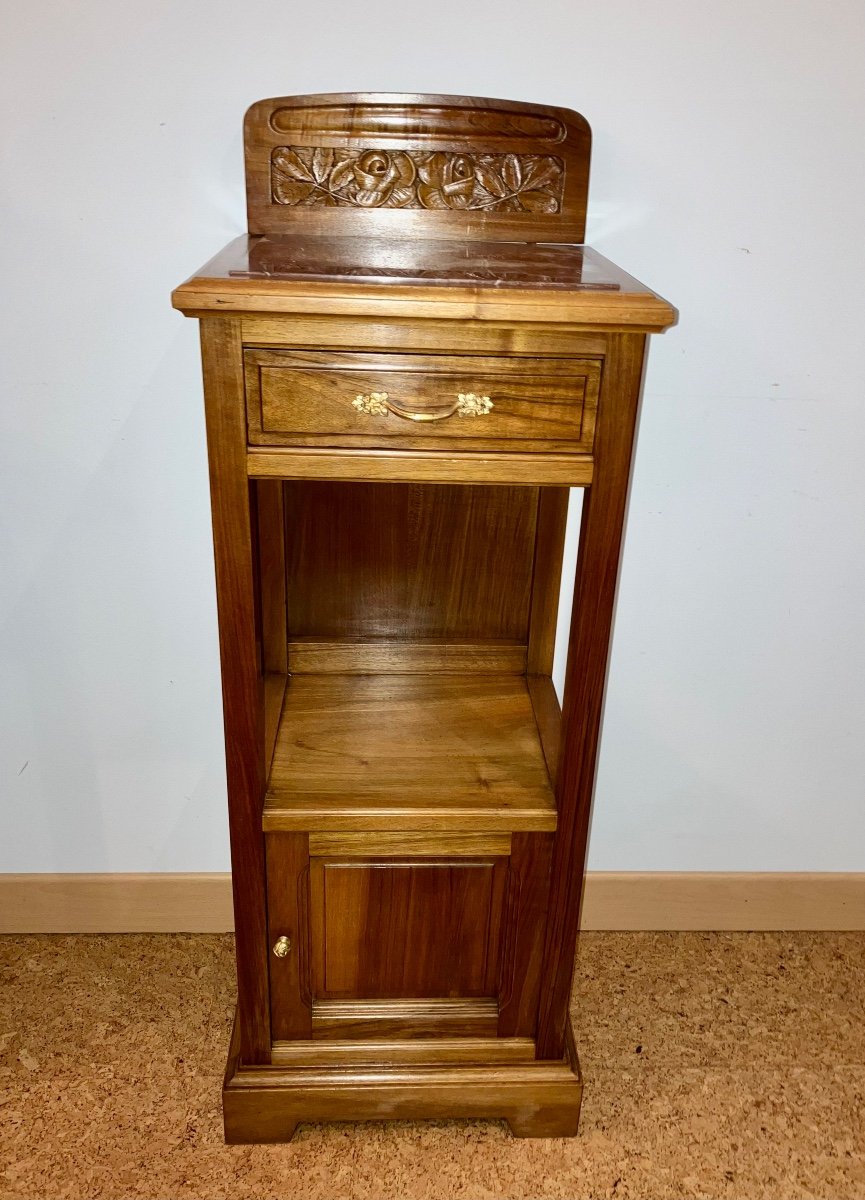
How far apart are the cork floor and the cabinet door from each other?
0.66ft

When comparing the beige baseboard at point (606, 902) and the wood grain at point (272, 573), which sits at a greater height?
the wood grain at point (272, 573)

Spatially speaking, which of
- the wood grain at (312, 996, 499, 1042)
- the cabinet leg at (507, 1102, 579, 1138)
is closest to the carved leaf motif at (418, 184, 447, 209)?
the wood grain at (312, 996, 499, 1042)

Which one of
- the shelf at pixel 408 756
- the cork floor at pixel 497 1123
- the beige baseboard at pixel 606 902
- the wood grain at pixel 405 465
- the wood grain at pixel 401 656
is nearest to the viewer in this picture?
the wood grain at pixel 405 465

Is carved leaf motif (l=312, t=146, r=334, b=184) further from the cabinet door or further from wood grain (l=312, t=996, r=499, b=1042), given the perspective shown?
wood grain (l=312, t=996, r=499, b=1042)

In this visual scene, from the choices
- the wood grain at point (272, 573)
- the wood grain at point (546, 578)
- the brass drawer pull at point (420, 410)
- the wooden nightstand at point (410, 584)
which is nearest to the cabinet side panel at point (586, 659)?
the wooden nightstand at point (410, 584)

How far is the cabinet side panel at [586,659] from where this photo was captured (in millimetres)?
1139

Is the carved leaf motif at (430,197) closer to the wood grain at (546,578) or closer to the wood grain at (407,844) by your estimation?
the wood grain at (546,578)

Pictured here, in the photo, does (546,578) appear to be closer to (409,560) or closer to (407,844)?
(409,560)

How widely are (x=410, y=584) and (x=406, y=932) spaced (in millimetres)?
533

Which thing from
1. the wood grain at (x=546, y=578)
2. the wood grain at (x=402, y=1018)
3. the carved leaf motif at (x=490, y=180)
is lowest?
the wood grain at (x=402, y=1018)

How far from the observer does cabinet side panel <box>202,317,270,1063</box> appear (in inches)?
43.3

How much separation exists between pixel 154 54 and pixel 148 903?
1.44 meters

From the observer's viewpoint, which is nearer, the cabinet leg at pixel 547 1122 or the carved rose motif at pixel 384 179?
the carved rose motif at pixel 384 179

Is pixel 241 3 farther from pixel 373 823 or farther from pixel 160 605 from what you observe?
pixel 373 823
